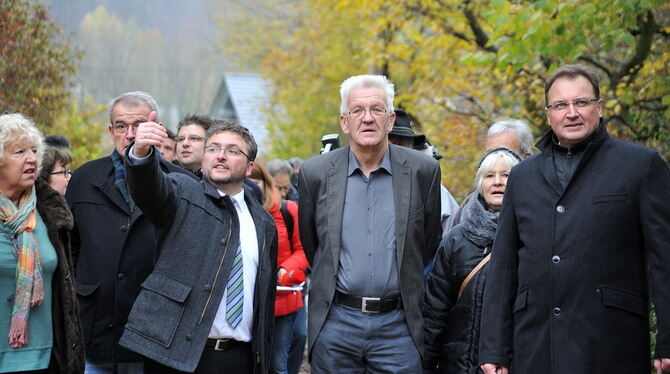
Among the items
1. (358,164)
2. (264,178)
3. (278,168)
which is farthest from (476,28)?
(358,164)

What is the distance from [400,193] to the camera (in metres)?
5.61

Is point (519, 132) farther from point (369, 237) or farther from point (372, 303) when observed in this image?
point (372, 303)

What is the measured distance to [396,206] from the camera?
557 cm

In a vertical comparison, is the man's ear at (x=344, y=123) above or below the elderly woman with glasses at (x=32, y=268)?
above

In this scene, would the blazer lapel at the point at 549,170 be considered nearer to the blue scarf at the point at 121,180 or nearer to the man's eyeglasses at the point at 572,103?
the man's eyeglasses at the point at 572,103

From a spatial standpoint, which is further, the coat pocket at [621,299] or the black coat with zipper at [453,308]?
the black coat with zipper at [453,308]

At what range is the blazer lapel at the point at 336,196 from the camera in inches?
218

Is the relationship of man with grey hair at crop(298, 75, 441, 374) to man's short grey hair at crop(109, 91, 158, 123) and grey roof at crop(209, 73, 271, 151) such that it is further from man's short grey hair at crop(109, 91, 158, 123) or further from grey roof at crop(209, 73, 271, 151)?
grey roof at crop(209, 73, 271, 151)

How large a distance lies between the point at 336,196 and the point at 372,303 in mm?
704

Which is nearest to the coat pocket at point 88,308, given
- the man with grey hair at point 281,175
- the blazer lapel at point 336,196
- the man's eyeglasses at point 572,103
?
the blazer lapel at point 336,196

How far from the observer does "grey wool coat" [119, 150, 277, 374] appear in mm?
5055

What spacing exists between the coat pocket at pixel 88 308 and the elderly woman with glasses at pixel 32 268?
455mm

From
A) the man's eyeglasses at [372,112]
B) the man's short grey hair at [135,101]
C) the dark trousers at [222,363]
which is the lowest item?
the dark trousers at [222,363]

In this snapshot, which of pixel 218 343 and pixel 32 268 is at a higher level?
pixel 32 268
